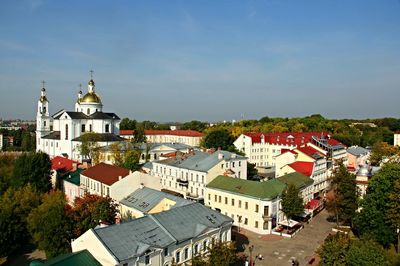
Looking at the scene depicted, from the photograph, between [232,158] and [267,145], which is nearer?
[232,158]

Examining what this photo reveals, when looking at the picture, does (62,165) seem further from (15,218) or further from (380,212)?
(380,212)

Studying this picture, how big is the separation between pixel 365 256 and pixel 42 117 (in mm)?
82890

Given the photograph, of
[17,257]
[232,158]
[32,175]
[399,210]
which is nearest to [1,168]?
[32,175]

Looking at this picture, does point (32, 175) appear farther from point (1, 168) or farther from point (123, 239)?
point (123, 239)

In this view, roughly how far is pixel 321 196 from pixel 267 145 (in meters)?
33.4

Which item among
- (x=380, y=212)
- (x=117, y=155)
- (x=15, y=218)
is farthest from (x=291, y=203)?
(x=117, y=155)

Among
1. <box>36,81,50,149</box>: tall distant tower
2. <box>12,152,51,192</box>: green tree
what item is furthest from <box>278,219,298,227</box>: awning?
<box>36,81,50,149</box>: tall distant tower

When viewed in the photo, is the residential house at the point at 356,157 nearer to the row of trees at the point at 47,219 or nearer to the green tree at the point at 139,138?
the green tree at the point at 139,138

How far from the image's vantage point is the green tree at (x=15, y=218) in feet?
110

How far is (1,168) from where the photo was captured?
177 feet

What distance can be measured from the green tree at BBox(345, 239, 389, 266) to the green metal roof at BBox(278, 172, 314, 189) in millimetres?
21388

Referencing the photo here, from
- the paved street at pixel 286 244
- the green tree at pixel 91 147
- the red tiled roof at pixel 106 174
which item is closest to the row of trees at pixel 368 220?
the paved street at pixel 286 244

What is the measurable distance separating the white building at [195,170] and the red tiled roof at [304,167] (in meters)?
7.72

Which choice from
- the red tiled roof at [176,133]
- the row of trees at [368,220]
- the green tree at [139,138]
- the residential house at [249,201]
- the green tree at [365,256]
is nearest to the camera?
the green tree at [365,256]
